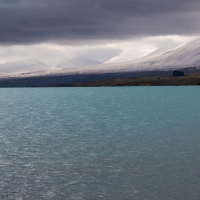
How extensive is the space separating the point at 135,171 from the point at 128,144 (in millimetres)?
13842

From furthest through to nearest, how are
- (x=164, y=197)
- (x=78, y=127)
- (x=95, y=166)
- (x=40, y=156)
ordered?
(x=78, y=127), (x=40, y=156), (x=95, y=166), (x=164, y=197)

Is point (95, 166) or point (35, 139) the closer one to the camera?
point (95, 166)

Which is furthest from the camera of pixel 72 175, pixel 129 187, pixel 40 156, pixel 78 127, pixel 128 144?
pixel 78 127

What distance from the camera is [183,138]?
5475 cm

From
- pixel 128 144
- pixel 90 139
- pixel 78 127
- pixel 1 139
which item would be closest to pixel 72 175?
pixel 128 144

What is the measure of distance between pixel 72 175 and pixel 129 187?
569 centimetres

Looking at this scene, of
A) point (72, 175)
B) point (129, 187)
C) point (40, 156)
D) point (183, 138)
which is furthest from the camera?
point (183, 138)

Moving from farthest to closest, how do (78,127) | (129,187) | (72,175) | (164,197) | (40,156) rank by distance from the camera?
(78,127), (40,156), (72,175), (129,187), (164,197)

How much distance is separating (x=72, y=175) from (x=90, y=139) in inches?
790

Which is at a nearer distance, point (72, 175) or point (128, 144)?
point (72, 175)

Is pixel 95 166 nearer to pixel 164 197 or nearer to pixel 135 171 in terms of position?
pixel 135 171

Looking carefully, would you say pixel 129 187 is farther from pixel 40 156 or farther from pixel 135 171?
pixel 40 156

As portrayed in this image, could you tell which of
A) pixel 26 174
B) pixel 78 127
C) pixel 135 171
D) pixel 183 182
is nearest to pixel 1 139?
pixel 78 127

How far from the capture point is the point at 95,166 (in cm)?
3881
